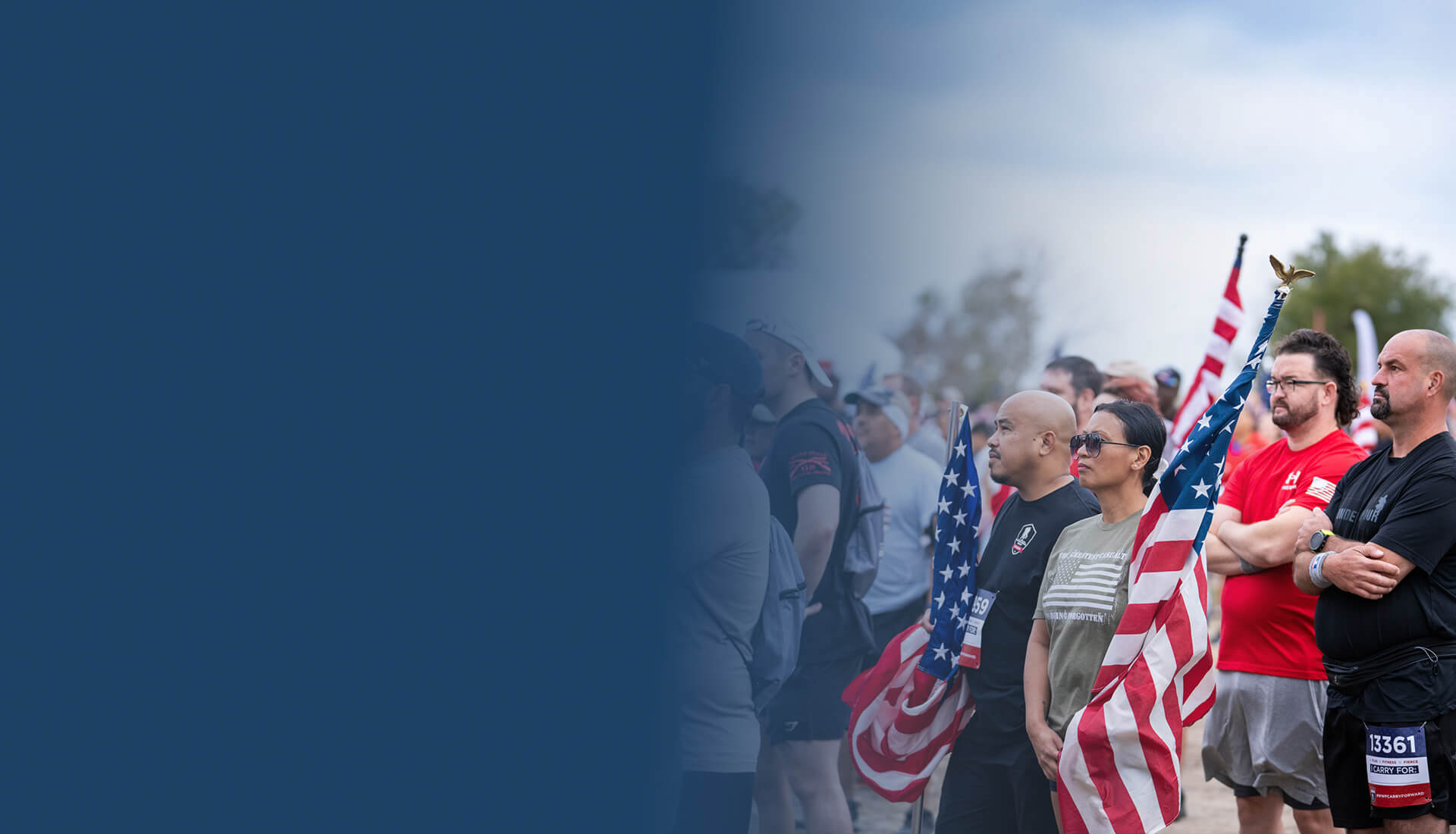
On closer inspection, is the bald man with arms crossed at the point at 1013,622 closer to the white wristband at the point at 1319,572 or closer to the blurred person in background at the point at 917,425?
the white wristband at the point at 1319,572

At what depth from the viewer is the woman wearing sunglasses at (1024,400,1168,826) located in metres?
3.28

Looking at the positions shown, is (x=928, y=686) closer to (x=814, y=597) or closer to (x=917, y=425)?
(x=814, y=597)

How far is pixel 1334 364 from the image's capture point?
4.01 metres

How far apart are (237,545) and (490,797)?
58 centimetres

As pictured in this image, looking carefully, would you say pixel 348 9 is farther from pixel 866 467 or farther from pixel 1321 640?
pixel 1321 640

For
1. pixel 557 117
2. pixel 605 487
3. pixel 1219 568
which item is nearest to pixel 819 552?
pixel 1219 568

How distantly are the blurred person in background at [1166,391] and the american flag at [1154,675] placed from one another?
2.70 m

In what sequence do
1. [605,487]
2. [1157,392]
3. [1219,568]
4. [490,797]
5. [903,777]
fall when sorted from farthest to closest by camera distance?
1. [1157,392]
2. [1219,568]
3. [903,777]
4. [605,487]
5. [490,797]

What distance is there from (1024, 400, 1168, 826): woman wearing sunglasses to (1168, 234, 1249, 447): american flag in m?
2.37

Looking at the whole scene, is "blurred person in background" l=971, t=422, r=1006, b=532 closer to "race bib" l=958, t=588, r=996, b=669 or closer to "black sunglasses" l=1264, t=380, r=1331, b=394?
"race bib" l=958, t=588, r=996, b=669

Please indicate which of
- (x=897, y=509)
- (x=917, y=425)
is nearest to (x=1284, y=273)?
(x=897, y=509)

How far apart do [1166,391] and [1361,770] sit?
292 cm

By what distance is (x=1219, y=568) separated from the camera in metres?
4.02

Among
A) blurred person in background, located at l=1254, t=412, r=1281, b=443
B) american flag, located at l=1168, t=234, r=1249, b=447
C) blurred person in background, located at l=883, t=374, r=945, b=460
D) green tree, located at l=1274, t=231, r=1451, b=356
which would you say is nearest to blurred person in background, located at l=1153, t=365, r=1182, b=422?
american flag, located at l=1168, t=234, r=1249, b=447
